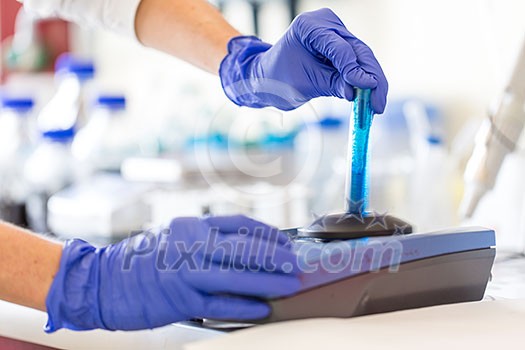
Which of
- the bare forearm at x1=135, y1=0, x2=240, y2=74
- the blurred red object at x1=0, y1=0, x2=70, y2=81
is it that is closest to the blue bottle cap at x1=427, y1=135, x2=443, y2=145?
the bare forearm at x1=135, y1=0, x2=240, y2=74

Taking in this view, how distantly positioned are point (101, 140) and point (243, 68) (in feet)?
4.02

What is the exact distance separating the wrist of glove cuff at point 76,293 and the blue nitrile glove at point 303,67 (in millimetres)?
320

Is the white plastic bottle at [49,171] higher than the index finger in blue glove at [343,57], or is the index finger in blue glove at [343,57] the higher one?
the index finger in blue glove at [343,57]

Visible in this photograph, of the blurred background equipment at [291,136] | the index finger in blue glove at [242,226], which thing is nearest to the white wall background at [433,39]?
the blurred background equipment at [291,136]

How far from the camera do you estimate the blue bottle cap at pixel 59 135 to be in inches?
78.4

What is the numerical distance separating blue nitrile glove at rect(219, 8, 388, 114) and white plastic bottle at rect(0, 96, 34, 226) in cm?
114

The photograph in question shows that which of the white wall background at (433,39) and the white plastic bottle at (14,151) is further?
the white wall background at (433,39)

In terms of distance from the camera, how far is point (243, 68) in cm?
105

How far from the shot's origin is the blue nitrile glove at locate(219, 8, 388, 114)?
0.81m

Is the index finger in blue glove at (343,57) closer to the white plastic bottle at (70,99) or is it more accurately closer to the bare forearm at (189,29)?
the bare forearm at (189,29)

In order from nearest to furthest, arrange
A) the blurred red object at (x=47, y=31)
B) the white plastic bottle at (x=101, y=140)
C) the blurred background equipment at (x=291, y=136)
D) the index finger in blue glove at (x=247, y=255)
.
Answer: the index finger in blue glove at (x=247, y=255) < the blurred background equipment at (x=291, y=136) < the white plastic bottle at (x=101, y=140) < the blurred red object at (x=47, y=31)

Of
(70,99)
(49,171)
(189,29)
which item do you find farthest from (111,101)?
(189,29)

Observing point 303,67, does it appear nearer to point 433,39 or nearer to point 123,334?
point 123,334

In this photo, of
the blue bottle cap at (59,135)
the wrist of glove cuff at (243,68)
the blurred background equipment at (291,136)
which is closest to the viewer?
the wrist of glove cuff at (243,68)
